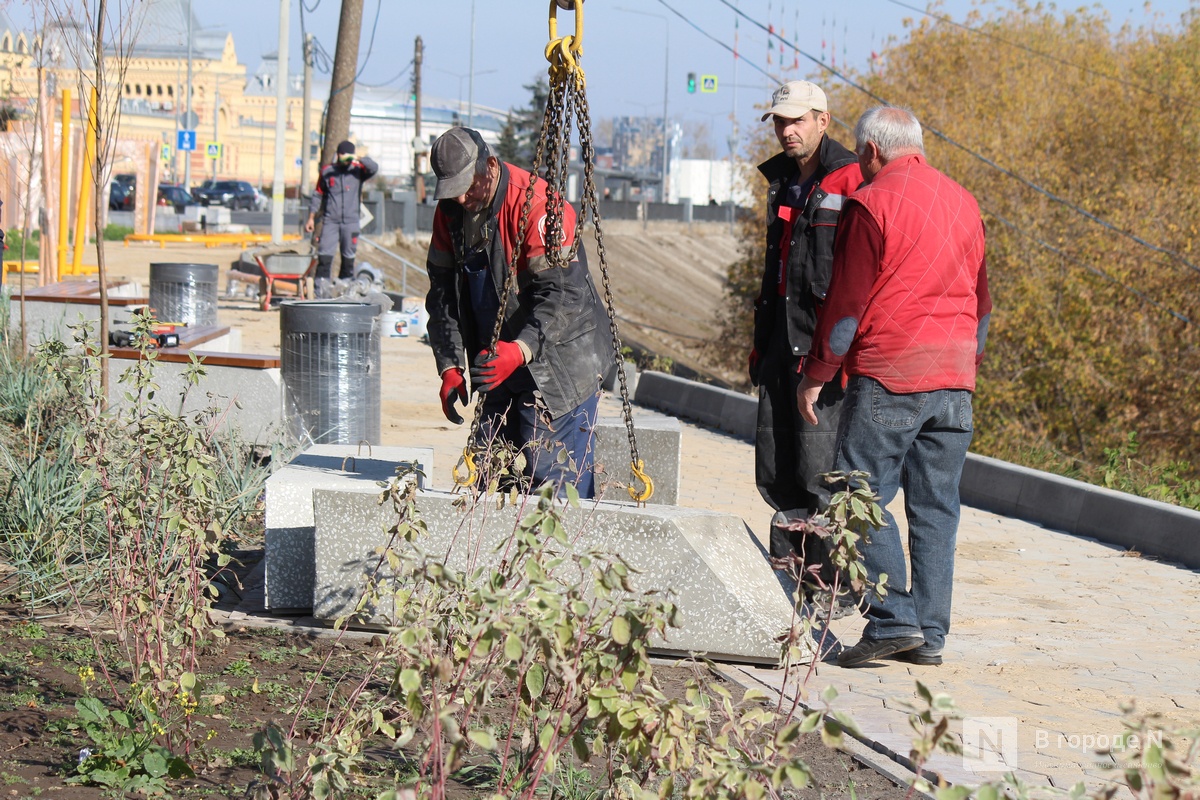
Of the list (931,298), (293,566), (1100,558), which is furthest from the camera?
(1100,558)

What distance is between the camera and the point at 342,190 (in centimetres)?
1565

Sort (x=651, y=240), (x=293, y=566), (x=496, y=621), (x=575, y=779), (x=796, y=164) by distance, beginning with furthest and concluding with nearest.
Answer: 1. (x=651, y=240)
2. (x=796, y=164)
3. (x=293, y=566)
4. (x=575, y=779)
5. (x=496, y=621)

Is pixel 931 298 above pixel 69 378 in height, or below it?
above

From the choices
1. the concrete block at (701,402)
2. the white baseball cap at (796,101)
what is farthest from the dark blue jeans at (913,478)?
the concrete block at (701,402)

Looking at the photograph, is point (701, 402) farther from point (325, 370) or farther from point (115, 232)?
point (115, 232)

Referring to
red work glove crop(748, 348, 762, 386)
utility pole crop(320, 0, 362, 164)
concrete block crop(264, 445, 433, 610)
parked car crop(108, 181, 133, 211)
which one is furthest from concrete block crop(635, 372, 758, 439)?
parked car crop(108, 181, 133, 211)

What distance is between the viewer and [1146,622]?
528cm

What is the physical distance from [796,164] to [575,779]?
2.76 metres

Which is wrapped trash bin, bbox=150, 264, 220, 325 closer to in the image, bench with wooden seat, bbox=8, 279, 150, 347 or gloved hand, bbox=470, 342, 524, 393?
bench with wooden seat, bbox=8, 279, 150, 347

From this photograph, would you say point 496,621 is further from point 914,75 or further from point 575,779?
point 914,75

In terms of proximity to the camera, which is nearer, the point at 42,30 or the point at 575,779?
the point at 575,779

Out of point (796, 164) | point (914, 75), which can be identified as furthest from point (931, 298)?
point (914, 75)

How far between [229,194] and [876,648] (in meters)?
59.6

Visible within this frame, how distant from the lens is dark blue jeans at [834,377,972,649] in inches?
171
